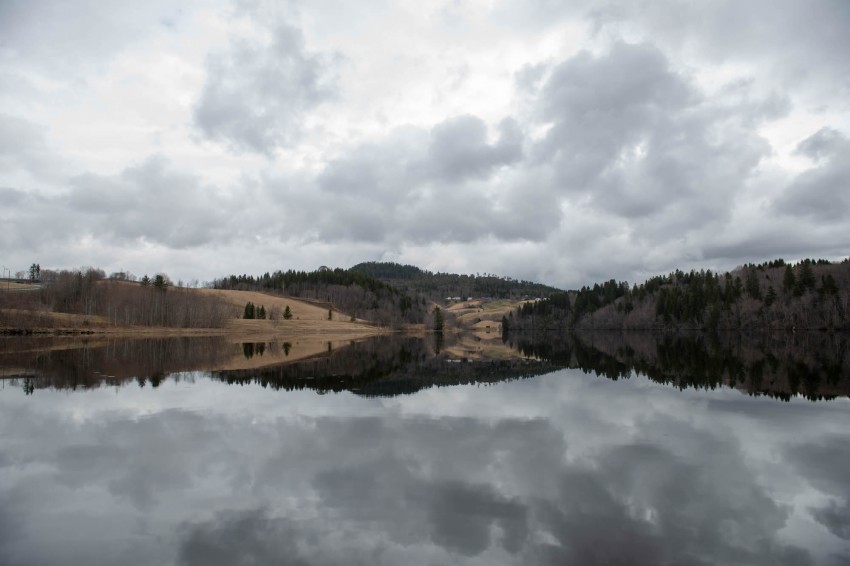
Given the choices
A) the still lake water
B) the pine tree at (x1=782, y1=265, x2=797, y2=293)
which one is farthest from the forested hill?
the still lake water

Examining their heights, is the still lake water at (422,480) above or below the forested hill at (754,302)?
below

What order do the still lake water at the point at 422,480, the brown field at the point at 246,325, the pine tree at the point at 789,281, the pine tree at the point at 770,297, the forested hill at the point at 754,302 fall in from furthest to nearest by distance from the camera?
the pine tree at the point at 770,297, the pine tree at the point at 789,281, the forested hill at the point at 754,302, the brown field at the point at 246,325, the still lake water at the point at 422,480

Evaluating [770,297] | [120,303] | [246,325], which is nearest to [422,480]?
[120,303]

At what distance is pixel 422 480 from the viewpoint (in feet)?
41.2

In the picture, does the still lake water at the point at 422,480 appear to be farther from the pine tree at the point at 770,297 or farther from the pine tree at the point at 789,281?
the pine tree at the point at 789,281

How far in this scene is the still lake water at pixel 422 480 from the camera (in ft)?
29.8

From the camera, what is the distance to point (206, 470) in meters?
13.4

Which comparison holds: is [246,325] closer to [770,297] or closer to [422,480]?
[770,297]

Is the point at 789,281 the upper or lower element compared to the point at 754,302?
upper

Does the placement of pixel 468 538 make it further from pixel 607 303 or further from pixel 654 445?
pixel 607 303

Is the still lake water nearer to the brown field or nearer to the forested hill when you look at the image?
the brown field

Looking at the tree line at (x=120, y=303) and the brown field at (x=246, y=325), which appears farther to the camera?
the tree line at (x=120, y=303)

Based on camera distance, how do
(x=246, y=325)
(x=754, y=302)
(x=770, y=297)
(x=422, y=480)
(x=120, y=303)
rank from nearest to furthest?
(x=422, y=480) → (x=120, y=303) → (x=770, y=297) → (x=754, y=302) → (x=246, y=325)

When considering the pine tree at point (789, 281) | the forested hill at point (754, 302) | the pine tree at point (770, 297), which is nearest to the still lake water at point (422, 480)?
the forested hill at point (754, 302)
